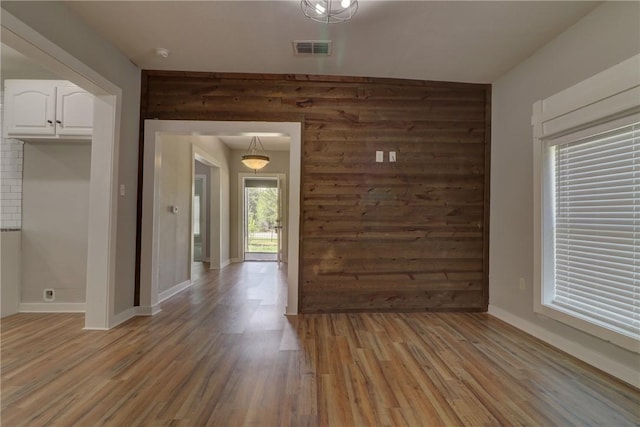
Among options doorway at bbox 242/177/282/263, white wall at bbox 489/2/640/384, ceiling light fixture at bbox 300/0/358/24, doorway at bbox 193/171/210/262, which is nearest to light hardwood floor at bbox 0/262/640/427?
white wall at bbox 489/2/640/384

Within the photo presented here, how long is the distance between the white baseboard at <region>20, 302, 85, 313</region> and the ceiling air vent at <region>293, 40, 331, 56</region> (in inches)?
137

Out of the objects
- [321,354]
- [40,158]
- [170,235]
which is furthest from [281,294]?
[40,158]

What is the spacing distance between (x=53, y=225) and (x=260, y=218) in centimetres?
465

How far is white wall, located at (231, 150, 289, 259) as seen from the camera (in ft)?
23.8

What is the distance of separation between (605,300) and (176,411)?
2986mm

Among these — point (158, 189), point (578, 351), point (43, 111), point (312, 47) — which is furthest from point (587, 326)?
point (43, 111)

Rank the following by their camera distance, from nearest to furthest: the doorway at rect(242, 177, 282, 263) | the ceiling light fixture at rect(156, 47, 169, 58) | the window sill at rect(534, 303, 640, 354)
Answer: the window sill at rect(534, 303, 640, 354)
the ceiling light fixture at rect(156, 47, 169, 58)
the doorway at rect(242, 177, 282, 263)

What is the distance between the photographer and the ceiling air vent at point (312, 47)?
2.79 metres

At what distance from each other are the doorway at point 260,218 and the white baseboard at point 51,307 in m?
4.20

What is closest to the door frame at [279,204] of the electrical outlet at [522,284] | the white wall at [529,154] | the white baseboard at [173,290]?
the white baseboard at [173,290]

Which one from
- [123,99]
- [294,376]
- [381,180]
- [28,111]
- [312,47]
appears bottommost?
[294,376]

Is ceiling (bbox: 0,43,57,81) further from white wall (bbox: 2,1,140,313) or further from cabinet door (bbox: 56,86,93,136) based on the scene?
white wall (bbox: 2,1,140,313)

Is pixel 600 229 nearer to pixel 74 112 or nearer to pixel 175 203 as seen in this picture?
pixel 175 203

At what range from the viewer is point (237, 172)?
7.32 metres
